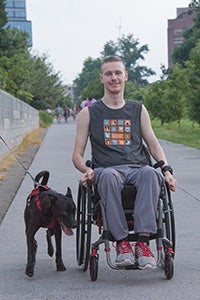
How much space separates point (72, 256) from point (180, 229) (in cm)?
152

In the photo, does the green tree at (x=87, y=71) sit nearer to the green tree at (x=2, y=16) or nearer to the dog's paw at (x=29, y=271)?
the green tree at (x=2, y=16)

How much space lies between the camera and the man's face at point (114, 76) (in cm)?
523

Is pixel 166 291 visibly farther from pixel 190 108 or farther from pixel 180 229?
pixel 190 108

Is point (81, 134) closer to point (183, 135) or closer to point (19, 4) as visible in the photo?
point (183, 135)

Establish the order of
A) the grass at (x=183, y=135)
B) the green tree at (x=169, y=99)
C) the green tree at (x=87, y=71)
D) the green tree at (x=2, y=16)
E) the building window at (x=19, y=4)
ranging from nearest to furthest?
the grass at (x=183, y=135) → the green tree at (x=169, y=99) → the green tree at (x=2, y=16) → the building window at (x=19, y=4) → the green tree at (x=87, y=71)

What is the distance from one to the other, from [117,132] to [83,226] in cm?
79

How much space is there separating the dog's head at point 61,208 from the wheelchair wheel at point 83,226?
12 centimetres

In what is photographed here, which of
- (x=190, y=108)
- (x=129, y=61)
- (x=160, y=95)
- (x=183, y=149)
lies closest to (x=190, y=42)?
(x=160, y=95)

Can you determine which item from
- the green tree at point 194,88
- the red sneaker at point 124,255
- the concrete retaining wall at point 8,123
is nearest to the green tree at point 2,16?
the green tree at point 194,88

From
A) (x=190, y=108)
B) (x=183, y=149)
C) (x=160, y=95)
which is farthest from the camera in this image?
(x=160, y=95)

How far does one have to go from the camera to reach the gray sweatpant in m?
4.67

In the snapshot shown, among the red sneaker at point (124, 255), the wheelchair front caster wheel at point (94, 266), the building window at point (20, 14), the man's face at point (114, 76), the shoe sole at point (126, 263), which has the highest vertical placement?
the building window at point (20, 14)

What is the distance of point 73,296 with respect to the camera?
4477 millimetres

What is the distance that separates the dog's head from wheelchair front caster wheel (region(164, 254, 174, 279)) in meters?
0.70
